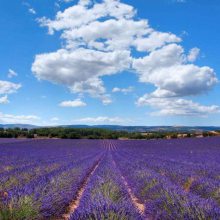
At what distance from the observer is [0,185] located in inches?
355

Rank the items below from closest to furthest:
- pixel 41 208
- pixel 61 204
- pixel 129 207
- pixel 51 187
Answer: pixel 129 207, pixel 41 208, pixel 61 204, pixel 51 187

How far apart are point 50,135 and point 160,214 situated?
8018 cm

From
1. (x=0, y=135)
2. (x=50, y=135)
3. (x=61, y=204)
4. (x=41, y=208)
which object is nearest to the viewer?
(x=41, y=208)

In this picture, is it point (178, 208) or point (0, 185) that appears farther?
point (0, 185)

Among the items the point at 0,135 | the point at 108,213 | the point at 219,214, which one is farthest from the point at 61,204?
the point at 0,135

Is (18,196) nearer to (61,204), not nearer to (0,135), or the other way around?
(61,204)

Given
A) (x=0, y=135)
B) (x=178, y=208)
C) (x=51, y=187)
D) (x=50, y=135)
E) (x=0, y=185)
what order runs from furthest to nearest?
(x=50, y=135) → (x=0, y=135) → (x=0, y=185) → (x=51, y=187) → (x=178, y=208)

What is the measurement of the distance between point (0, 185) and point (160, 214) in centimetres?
453

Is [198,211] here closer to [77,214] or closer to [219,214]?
[219,214]

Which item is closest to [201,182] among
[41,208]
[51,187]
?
[51,187]

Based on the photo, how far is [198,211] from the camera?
4.91 meters

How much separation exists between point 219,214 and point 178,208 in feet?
3.19

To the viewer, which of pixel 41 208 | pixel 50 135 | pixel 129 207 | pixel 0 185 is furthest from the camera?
pixel 50 135

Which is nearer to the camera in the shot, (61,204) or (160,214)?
(160,214)
